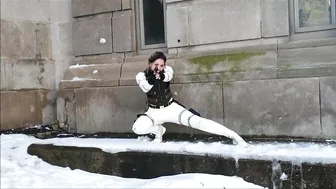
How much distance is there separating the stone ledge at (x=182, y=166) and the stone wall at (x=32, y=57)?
1128 mm

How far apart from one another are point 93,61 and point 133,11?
1097 millimetres

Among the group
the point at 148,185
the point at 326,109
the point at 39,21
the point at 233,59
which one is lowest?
the point at 148,185

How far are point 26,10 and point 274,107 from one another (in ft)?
14.3

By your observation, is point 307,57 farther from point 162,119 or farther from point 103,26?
point 103,26

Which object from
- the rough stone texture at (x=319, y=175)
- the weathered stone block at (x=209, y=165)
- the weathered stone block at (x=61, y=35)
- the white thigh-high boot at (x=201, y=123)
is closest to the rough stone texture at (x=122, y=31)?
the weathered stone block at (x=61, y=35)

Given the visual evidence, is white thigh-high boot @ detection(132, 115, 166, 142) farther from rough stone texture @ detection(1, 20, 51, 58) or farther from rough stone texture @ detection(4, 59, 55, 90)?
rough stone texture @ detection(1, 20, 51, 58)

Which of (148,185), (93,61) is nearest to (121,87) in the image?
(93,61)

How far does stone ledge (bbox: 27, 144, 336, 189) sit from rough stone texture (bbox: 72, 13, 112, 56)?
6.27 feet

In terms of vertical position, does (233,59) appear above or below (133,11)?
below

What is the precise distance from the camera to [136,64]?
21.5 ft

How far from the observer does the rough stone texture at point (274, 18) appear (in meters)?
5.55

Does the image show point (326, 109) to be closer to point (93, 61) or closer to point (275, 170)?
point (275, 170)

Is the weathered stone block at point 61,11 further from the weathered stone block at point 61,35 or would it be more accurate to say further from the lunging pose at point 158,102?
the lunging pose at point 158,102

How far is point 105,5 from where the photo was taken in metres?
6.98
